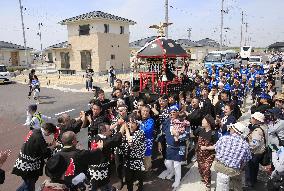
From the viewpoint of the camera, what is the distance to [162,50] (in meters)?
11.3

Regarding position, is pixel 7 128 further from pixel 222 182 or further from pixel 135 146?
pixel 222 182

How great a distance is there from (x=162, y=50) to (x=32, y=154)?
758cm

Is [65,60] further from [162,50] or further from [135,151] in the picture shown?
[135,151]

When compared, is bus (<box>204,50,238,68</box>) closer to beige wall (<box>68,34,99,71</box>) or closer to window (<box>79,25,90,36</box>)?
beige wall (<box>68,34,99,71</box>)

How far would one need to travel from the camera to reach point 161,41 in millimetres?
11648

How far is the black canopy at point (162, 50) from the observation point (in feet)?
37.1

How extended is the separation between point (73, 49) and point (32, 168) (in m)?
28.5

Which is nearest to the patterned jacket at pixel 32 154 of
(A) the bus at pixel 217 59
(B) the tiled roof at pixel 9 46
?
(A) the bus at pixel 217 59

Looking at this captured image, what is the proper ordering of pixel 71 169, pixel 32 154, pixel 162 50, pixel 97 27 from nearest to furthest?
1. pixel 71 169
2. pixel 32 154
3. pixel 162 50
4. pixel 97 27

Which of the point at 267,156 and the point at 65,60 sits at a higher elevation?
the point at 65,60

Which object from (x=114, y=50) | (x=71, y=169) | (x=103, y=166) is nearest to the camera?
(x=71, y=169)

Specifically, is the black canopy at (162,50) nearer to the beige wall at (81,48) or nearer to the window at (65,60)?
the beige wall at (81,48)

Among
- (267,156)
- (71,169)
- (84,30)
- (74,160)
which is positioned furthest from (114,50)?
(71,169)

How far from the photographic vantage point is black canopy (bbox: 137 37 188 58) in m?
11.3
